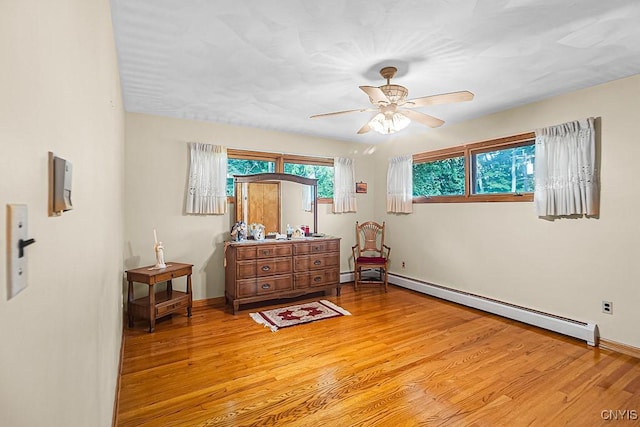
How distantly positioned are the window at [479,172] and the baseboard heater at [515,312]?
1256 millimetres

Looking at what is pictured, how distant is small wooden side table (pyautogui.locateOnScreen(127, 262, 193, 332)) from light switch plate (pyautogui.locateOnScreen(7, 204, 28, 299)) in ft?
10.5

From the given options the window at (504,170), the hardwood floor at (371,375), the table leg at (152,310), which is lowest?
the hardwood floor at (371,375)

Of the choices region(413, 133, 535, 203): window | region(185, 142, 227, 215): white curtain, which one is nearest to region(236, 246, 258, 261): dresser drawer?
region(185, 142, 227, 215): white curtain

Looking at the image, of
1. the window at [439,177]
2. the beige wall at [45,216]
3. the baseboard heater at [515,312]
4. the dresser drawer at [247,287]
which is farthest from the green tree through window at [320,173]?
the beige wall at [45,216]

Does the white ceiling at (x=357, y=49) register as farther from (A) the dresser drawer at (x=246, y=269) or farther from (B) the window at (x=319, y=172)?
(A) the dresser drawer at (x=246, y=269)

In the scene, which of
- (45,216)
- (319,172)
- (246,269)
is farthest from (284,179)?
(45,216)

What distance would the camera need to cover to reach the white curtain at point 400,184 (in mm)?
5152

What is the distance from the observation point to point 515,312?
12.3 feet

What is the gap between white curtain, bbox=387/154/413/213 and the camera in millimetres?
5152

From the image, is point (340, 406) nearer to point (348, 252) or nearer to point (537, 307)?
point (537, 307)

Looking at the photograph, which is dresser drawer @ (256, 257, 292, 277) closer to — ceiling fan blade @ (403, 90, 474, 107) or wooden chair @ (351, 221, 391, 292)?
wooden chair @ (351, 221, 391, 292)

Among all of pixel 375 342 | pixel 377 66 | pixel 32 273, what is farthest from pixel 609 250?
pixel 32 273

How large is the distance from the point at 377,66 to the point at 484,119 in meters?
2.14

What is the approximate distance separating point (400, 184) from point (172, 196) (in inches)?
133
